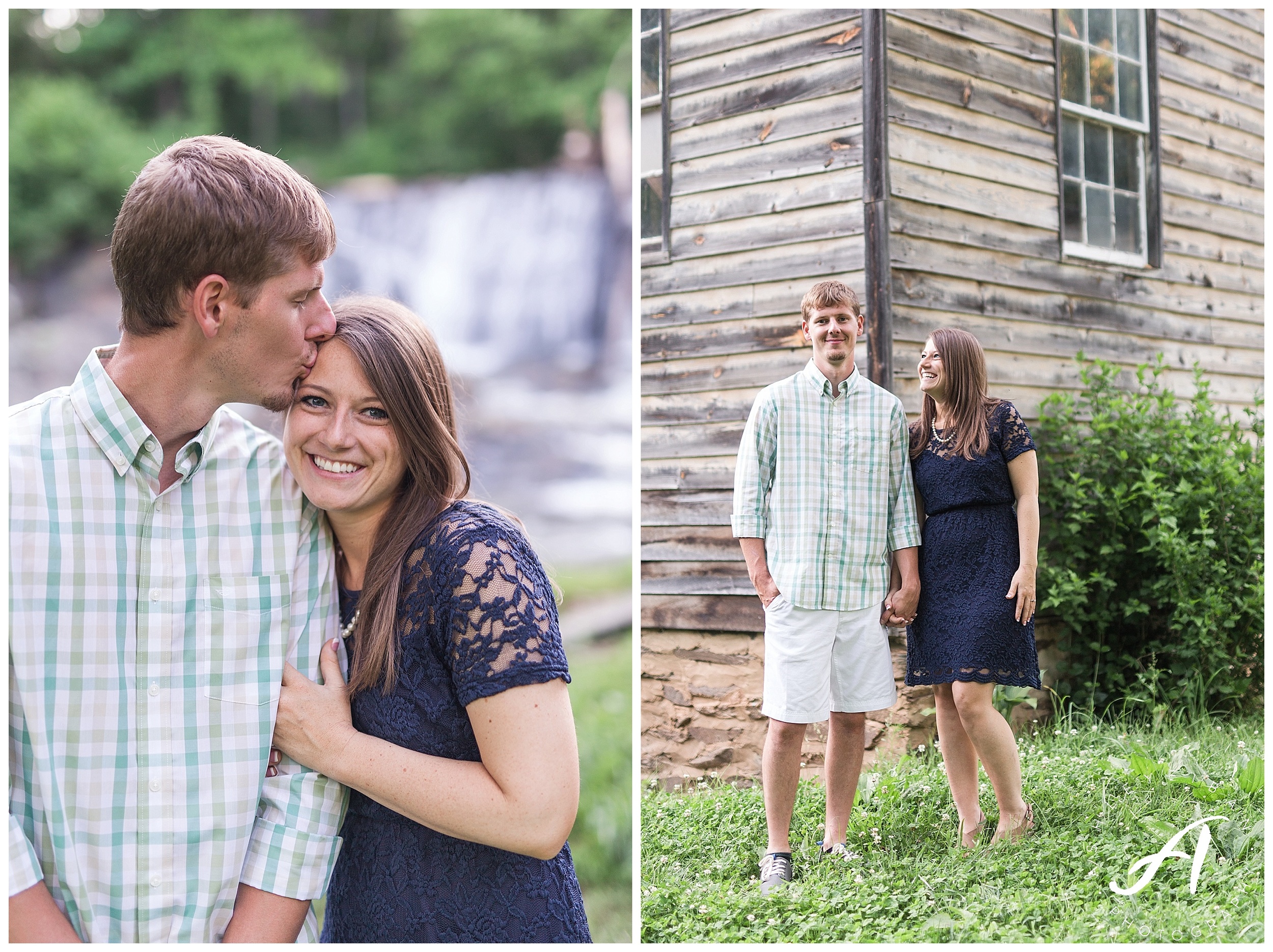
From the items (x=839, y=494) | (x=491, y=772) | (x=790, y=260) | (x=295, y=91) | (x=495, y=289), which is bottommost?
(x=491, y=772)

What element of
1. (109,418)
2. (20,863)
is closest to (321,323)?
(109,418)

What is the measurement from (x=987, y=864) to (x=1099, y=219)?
2559 millimetres

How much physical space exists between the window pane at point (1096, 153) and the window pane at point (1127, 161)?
0.06 metres

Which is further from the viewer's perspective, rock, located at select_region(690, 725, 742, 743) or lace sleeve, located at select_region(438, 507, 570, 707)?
rock, located at select_region(690, 725, 742, 743)

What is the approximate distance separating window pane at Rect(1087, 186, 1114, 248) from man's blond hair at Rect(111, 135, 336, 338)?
10.2 feet

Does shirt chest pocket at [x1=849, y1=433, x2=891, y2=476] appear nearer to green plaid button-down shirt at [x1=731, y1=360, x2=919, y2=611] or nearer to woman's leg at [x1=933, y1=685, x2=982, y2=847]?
green plaid button-down shirt at [x1=731, y1=360, x2=919, y2=611]

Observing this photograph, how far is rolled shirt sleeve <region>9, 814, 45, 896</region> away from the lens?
171 centimetres

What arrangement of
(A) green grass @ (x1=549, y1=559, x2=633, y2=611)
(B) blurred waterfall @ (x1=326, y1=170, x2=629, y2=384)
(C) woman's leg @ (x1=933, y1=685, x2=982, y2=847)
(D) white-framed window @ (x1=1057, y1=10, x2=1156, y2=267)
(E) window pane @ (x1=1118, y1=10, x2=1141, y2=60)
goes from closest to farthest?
(C) woman's leg @ (x1=933, y1=685, x2=982, y2=847)
(D) white-framed window @ (x1=1057, y1=10, x2=1156, y2=267)
(E) window pane @ (x1=1118, y1=10, x2=1141, y2=60)
(A) green grass @ (x1=549, y1=559, x2=633, y2=611)
(B) blurred waterfall @ (x1=326, y1=170, x2=629, y2=384)

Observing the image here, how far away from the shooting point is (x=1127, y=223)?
417 cm

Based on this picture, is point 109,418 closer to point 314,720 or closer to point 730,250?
point 314,720

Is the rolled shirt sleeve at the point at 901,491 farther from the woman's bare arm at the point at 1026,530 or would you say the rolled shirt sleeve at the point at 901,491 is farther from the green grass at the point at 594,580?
the green grass at the point at 594,580

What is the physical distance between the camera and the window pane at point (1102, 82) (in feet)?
12.8

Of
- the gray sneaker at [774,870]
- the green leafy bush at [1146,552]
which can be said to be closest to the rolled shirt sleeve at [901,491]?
the gray sneaker at [774,870]

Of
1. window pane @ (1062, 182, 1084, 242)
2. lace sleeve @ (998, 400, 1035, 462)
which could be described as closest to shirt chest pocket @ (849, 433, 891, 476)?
lace sleeve @ (998, 400, 1035, 462)
